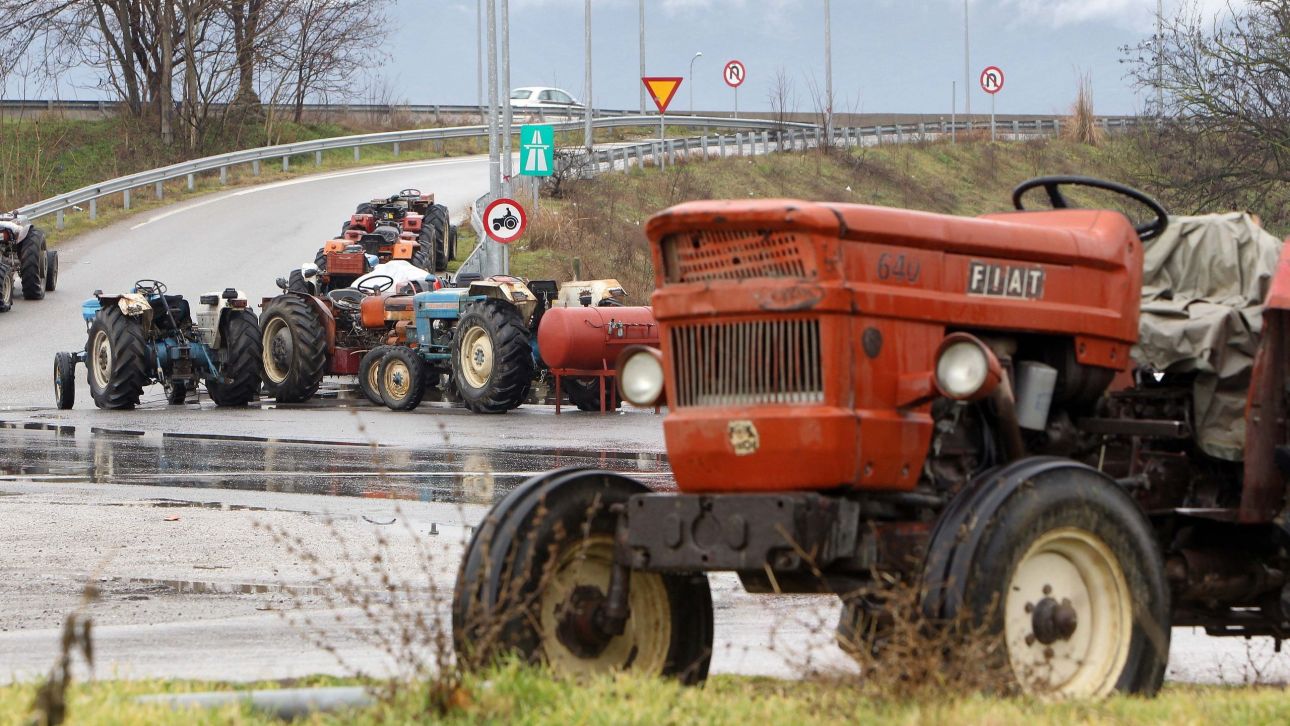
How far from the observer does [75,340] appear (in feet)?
97.2

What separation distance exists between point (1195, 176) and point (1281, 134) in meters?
2.17

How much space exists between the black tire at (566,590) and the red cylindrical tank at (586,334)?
1402 centimetres

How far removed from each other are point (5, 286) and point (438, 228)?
7740 millimetres

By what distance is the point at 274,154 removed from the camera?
165 ft

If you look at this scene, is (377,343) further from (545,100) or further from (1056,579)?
(545,100)

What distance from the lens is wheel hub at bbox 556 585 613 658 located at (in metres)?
6.10

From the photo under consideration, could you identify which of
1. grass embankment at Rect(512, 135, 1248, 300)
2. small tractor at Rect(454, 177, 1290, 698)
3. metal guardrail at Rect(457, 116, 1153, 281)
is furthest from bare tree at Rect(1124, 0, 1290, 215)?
small tractor at Rect(454, 177, 1290, 698)

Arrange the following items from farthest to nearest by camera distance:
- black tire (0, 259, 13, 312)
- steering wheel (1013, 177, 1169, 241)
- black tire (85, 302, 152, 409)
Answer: black tire (0, 259, 13, 312) < black tire (85, 302, 152, 409) < steering wheel (1013, 177, 1169, 241)

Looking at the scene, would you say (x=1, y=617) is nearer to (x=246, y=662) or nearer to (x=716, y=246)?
(x=246, y=662)

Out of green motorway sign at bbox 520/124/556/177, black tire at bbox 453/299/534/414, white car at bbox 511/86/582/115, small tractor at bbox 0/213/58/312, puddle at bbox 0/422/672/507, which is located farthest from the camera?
white car at bbox 511/86/582/115

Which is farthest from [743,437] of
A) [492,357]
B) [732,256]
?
[492,357]

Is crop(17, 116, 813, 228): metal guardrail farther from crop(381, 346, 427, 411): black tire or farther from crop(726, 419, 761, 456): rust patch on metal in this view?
crop(726, 419, 761, 456): rust patch on metal

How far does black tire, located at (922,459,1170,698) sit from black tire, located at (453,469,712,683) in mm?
1087

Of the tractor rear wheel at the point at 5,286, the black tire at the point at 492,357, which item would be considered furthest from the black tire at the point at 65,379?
the tractor rear wheel at the point at 5,286
